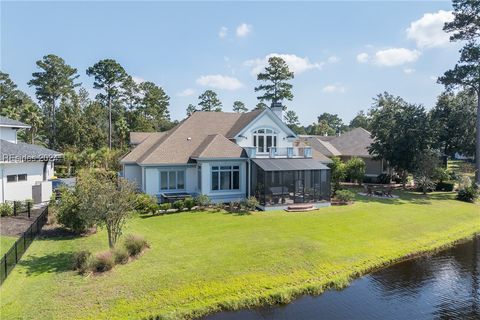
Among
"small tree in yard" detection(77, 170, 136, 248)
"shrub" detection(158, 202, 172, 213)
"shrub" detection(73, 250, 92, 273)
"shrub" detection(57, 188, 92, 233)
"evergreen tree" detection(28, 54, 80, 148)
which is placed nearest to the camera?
"shrub" detection(73, 250, 92, 273)

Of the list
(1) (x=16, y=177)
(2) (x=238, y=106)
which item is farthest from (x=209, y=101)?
(1) (x=16, y=177)

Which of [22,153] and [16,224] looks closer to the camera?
[16,224]

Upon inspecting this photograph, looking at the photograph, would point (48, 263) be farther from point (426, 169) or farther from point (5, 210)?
point (426, 169)

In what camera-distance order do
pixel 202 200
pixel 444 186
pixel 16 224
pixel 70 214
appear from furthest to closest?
1. pixel 444 186
2. pixel 202 200
3. pixel 16 224
4. pixel 70 214

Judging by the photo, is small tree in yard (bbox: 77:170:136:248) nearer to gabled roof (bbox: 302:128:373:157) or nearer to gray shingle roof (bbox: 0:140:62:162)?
→ gray shingle roof (bbox: 0:140:62:162)

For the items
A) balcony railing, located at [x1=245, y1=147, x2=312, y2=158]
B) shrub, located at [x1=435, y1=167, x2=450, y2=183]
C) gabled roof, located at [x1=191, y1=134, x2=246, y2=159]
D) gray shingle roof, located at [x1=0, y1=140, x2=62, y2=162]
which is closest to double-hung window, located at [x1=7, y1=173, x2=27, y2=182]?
gray shingle roof, located at [x1=0, y1=140, x2=62, y2=162]

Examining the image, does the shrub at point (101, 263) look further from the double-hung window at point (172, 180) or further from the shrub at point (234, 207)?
the double-hung window at point (172, 180)

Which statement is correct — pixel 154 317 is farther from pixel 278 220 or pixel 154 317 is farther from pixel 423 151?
pixel 423 151

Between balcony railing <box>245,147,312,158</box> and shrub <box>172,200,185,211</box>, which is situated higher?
balcony railing <box>245,147,312,158</box>
